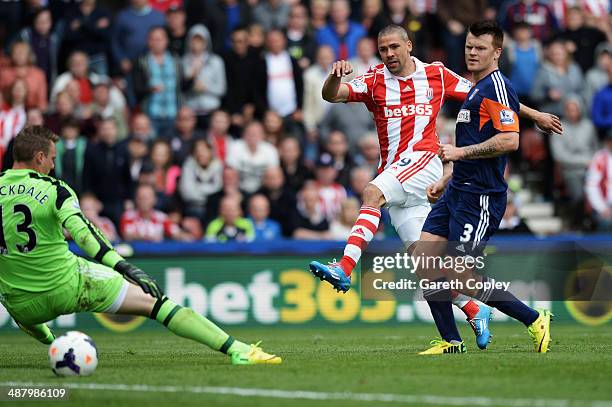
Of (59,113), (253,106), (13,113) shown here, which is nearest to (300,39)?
(253,106)

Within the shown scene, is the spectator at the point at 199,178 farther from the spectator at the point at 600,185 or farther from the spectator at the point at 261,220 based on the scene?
the spectator at the point at 600,185

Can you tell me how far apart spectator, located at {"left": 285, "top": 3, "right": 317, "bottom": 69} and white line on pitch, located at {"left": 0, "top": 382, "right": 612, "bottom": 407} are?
12.5 metres

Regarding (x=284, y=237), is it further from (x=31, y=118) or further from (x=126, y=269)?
(x=126, y=269)

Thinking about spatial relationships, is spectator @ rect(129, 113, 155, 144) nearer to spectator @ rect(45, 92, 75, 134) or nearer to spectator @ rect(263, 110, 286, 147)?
spectator @ rect(45, 92, 75, 134)

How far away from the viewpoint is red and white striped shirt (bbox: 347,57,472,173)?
38.7 ft

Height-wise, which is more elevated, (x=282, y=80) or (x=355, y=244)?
(x=282, y=80)

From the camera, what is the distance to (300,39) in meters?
20.7

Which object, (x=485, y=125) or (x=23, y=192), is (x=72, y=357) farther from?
(x=485, y=125)

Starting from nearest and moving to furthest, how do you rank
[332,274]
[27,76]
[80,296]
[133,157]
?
[80,296]
[332,274]
[133,157]
[27,76]

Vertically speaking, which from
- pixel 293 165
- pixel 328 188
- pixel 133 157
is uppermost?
pixel 133 157

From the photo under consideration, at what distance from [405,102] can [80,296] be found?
4010mm

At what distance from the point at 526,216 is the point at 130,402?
13.8 metres

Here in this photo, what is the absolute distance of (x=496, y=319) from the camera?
17516 millimetres

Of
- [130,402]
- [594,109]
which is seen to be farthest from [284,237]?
[130,402]
